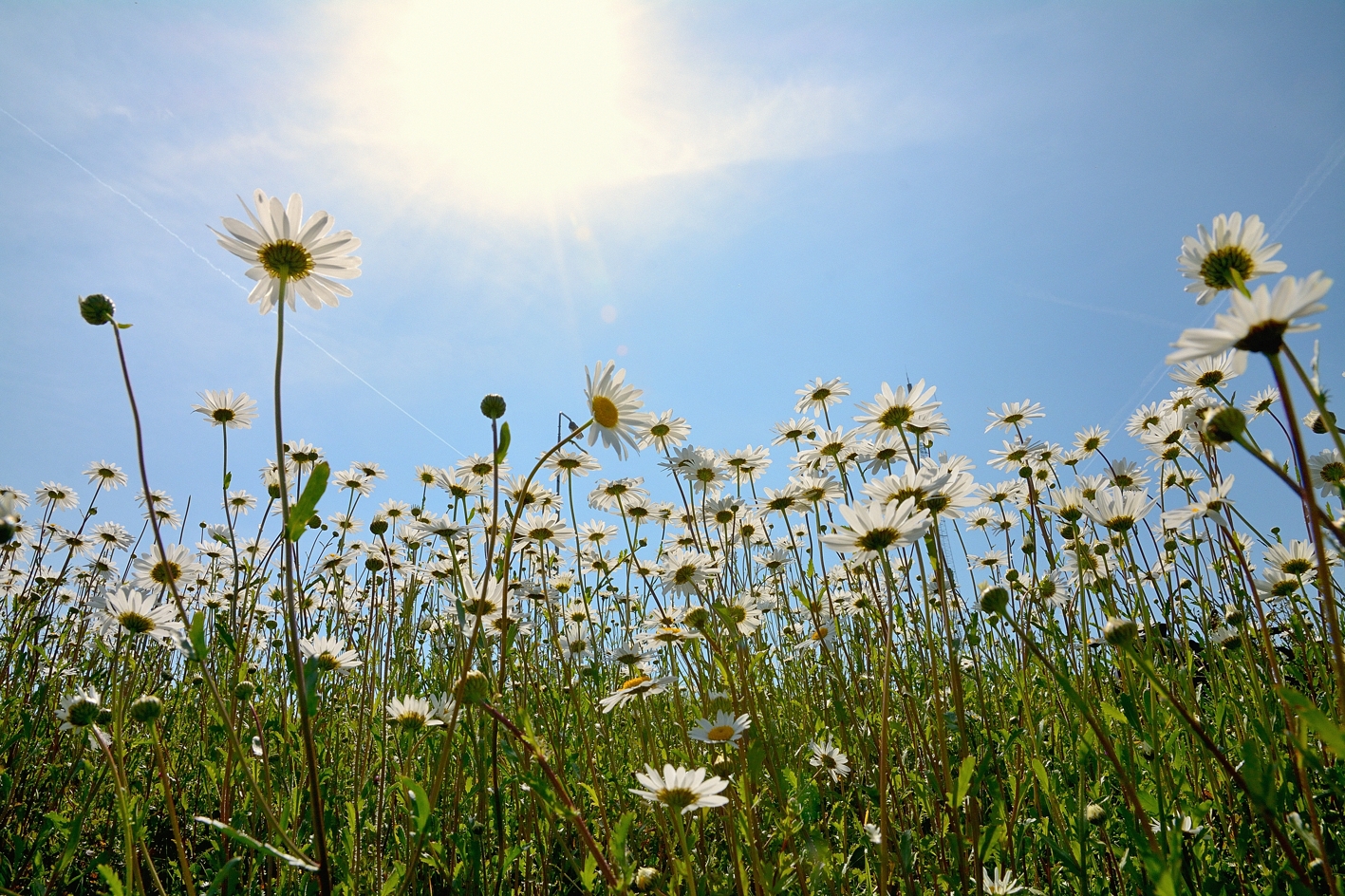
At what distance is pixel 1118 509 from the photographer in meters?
2.44

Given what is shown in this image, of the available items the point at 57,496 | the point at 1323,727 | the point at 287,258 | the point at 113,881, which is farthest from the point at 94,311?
the point at 57,496

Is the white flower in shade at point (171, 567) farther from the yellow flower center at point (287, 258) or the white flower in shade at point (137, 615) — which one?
the yellow flower center at point (287, 258)

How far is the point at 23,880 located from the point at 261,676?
1732 millimetres

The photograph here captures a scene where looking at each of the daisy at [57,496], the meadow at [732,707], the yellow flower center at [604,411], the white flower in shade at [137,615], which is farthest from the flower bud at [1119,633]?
the daisy at [57,496]

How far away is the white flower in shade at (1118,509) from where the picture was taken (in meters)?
2.38

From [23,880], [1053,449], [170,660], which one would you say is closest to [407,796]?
[23,880]

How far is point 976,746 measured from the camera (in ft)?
10.6

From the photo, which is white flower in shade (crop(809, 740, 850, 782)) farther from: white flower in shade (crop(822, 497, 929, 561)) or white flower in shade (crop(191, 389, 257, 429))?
white flower in shade (crop(191, 389, 257, 429))

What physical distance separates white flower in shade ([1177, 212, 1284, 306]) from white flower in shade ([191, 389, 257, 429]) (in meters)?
3.85

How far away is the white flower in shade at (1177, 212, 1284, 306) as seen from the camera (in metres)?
1.64

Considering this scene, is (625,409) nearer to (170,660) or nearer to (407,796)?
(407,796)

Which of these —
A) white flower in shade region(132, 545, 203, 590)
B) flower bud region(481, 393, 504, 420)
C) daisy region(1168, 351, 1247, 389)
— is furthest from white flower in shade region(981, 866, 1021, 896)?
white flower in shade region(132, 545, 203, 590)

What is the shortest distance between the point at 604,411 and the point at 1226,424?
140cm

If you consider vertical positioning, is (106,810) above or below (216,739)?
below
